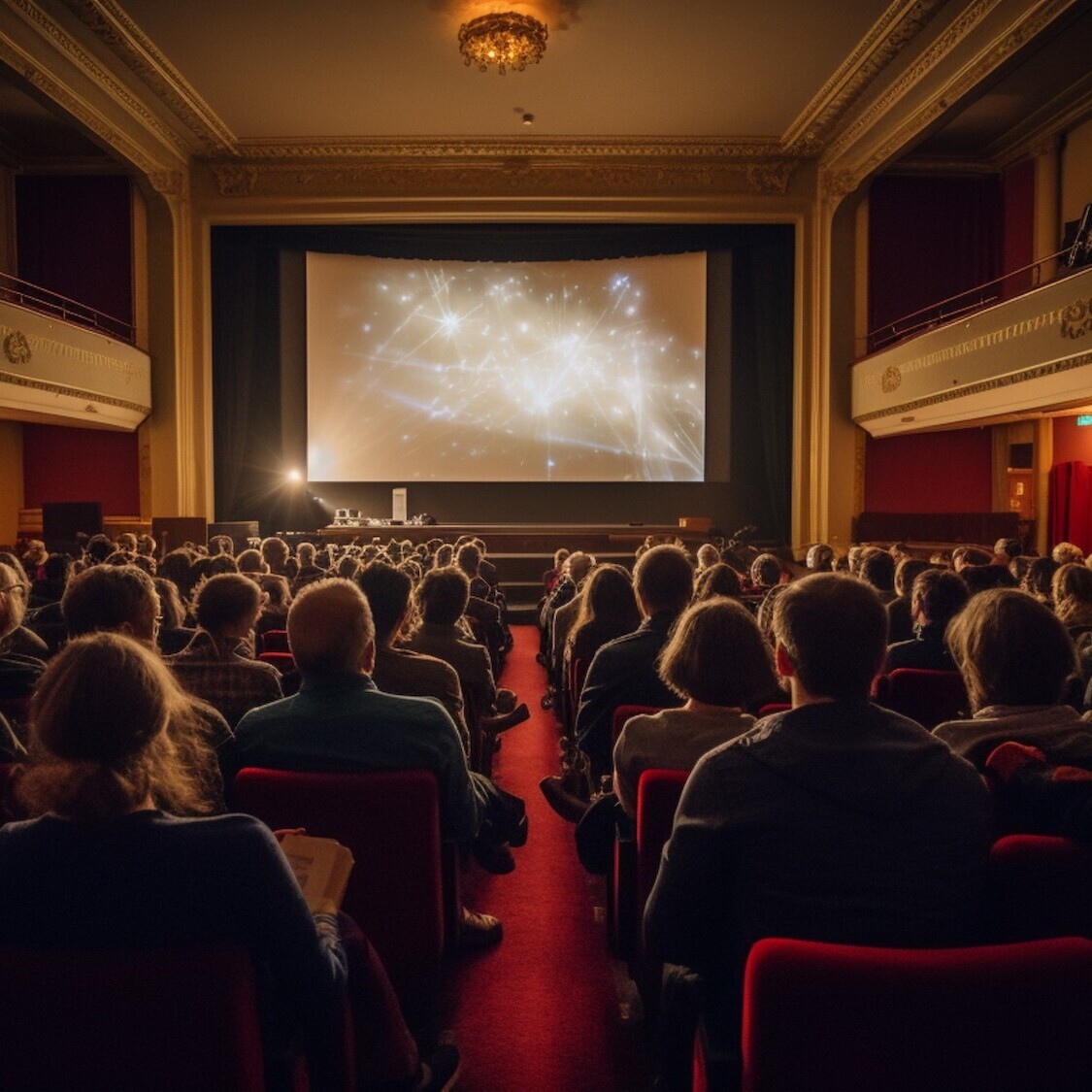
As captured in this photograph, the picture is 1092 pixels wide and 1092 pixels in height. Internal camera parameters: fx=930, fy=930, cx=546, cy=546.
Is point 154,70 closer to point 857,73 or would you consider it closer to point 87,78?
point 87,78

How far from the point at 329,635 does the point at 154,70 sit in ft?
31.0

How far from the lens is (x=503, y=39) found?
27.1 feet

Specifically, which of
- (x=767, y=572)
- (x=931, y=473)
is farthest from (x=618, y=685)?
(x=931, y=473)

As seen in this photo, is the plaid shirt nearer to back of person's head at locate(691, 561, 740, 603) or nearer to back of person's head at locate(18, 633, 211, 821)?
back of person's head at locate(18, 633, 211, 821)

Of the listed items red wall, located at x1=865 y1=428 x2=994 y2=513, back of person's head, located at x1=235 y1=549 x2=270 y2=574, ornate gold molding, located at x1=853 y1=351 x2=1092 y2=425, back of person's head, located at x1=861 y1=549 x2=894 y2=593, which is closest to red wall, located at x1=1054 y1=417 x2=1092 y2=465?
red wall, located at x1=865 y1=428 x2=994 y2=513

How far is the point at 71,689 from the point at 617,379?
11.8 metres

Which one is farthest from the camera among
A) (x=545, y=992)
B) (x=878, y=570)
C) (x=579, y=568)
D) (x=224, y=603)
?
(x=579, y=568)

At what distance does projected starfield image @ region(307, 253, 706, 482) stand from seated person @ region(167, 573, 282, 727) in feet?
33.3

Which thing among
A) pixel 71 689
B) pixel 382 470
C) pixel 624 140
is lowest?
pixel 71 689

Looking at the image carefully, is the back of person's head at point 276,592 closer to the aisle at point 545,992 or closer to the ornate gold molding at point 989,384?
the aisle at point 545,992

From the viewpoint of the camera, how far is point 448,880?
6.60ft

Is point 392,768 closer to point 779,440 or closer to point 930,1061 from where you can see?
point 930,1061

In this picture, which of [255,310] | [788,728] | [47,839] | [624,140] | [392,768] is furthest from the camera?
[255,310]

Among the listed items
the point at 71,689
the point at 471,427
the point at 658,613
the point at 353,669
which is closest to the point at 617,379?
the point at 471,427
